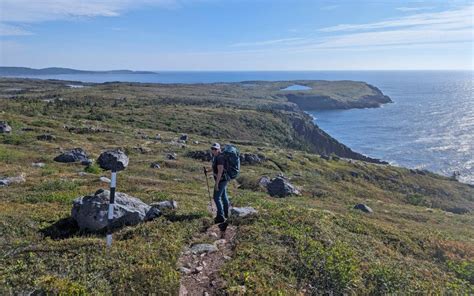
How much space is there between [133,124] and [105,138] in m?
26.1

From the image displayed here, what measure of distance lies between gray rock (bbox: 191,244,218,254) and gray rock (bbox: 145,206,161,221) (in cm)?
286

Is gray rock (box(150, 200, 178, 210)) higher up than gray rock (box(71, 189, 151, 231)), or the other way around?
gray rock (box(71, 189, 151, 231))

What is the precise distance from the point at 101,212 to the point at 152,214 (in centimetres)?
194

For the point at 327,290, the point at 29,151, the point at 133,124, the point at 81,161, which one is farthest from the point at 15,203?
the point at 133,124

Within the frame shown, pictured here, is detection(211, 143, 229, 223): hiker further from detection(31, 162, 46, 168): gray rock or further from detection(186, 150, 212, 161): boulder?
detection(186, 150, 212, 161): boulder

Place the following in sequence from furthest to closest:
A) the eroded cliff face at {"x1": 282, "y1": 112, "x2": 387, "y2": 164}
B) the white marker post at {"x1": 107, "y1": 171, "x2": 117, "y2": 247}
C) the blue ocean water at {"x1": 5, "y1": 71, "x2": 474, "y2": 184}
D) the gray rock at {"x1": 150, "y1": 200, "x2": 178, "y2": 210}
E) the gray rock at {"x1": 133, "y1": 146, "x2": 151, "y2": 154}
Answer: the eroded cliff face at {"x1": 282, "y1": 112, "x2": 387, "y2": 164}
the blue ocean water at {"x1": 5, "y1": 71, "x2": 474, "y2": 184}
the gray rock at {"x1": 133, "y1": 146, "x2": 151, "y2": 154}
the gray rock at {"x1": 150, "y1": 200, "x2": 178, "y2": 210}
the white marker post at {"x1": 107, "y1": 171, "x2": 117, "y2": 247}

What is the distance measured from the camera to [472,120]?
480ft

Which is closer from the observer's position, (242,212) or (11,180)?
(242,212)

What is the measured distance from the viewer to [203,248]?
1145 cm

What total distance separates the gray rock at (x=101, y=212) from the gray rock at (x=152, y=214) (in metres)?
0.25

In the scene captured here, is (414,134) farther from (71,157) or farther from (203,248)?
(203,248)

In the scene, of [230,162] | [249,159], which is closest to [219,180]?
[230,162]

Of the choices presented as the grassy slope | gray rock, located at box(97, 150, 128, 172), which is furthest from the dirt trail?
gray rock, located at box(97, 150, 128, 172)

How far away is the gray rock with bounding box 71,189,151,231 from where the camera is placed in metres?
12.4
